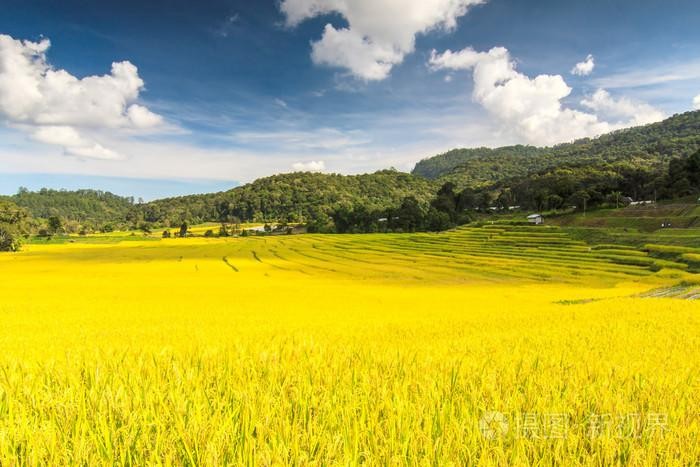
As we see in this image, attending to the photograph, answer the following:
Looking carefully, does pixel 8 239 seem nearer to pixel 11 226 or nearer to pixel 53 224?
pixel 11 226

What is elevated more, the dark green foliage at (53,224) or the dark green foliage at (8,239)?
the dark green foliage at (53,224)

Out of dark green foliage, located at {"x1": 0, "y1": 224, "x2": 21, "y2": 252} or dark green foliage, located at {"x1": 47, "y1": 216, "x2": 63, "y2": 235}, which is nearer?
dark green foliage, located at {"x1": 0, "y1": 224, "x2": 21, "y2": 252}

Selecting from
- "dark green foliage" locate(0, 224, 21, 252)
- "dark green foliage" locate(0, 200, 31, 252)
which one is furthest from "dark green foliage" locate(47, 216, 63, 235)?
"dark green foliage" locate(0, 224, 21, 252)

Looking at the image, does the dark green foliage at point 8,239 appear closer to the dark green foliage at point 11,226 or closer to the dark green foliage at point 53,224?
the dark green foliage at point 11,226

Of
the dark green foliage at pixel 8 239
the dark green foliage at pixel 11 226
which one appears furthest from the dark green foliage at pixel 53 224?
the dark green foliage at pixel 8 239

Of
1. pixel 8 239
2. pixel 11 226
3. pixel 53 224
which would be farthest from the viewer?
pixel 53 224

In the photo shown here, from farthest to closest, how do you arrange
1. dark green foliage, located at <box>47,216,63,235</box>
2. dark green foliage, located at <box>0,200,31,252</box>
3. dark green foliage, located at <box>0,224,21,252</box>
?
1. dark green foliage, located at <box>47,216,63,235</box>
2. dark green foliage, located at <box>0,200,31,252</box>
3. dark green foliage, located at <box>0,224,21,252</box>

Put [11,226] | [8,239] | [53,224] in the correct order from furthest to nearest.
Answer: [53,224] < [11,226] < [8,239]

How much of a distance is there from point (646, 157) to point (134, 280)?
239m

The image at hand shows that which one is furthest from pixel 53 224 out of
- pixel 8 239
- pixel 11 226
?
pixel 8 239

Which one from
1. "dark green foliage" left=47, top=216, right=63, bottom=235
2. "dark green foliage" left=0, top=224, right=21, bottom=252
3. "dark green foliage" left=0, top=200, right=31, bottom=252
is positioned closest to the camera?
"dark green foliage" left=0, top=224, right=21, bottom=252

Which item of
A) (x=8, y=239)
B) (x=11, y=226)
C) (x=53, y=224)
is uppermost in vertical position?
(x=53, y=224)

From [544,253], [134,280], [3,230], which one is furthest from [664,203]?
[3,230]

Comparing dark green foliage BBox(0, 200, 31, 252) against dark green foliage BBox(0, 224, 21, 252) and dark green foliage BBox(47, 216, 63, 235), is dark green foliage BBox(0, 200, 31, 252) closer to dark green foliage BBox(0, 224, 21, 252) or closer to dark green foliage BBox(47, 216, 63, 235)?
dark green foliage BBox(0, 224, 21, 252)
